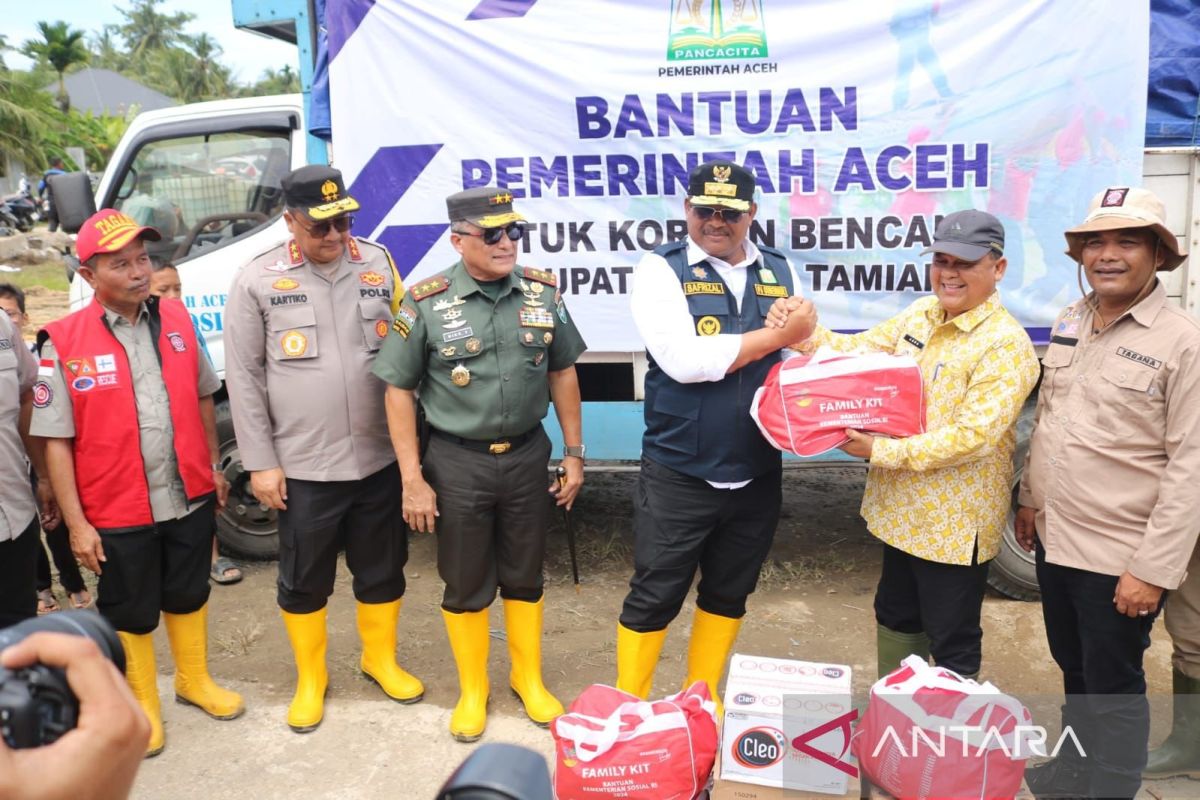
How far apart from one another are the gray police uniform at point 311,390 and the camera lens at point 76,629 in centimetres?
210

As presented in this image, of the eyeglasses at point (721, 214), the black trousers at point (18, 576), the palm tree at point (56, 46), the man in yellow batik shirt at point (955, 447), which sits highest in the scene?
the palm tree at point (56, 46)

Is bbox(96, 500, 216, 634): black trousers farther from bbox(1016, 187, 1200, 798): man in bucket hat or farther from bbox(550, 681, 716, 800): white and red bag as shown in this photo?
bbox(1016, 187, 1200, 798): man in bucket hat

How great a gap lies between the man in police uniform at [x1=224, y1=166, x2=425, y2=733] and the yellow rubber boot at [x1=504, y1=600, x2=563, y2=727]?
58 cm

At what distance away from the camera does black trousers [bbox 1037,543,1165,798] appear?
2.38 m

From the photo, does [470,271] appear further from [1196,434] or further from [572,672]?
[1196,434]

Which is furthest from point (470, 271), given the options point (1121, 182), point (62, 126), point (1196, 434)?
point (62, 126)

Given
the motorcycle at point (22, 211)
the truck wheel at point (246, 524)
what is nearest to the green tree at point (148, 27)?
the motorcycle at point (22, 211)

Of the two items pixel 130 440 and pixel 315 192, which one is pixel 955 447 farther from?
pixel 130 440

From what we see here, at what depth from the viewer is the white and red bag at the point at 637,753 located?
2.19m

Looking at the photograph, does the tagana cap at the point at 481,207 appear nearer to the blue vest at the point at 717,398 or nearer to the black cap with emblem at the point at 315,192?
the black cap with emblem at the point at 315,192

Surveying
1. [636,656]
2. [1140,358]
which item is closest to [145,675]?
[636,656]

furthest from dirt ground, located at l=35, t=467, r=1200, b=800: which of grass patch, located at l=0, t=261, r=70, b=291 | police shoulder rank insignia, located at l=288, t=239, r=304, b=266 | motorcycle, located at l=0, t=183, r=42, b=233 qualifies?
motorcycle, located at l=0, t=183, r=42, b=233

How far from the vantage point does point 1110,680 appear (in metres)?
2.43

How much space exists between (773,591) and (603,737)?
2.14 meters
